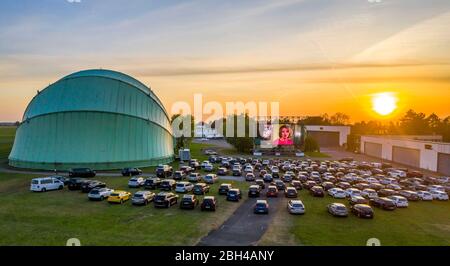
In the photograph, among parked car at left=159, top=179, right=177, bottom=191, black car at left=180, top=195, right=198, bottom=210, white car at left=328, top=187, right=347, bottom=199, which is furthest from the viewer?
parked car at left=159, top=179, right=177, bottom=191

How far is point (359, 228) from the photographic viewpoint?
27.2 m

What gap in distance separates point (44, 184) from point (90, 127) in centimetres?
2212

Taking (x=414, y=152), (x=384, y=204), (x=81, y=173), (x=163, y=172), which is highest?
(x=414, y=152)

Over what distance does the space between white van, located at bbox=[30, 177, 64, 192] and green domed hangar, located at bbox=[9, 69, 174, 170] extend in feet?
57.3

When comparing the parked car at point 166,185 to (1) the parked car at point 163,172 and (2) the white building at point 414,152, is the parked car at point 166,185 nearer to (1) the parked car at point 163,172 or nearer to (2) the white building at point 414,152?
(1) the parked car at point 163,172

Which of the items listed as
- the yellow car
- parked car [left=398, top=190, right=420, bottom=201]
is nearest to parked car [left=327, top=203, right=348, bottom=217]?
parked car [left=398, top=190, right=420, bottom=201]

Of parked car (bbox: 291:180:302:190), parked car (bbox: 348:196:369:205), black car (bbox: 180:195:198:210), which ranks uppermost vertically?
black car (bbox: 180:195:198:210)

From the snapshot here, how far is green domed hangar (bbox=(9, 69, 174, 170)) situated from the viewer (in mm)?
60125

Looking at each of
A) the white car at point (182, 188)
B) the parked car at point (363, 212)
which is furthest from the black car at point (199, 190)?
the parked car at point (363, 212)

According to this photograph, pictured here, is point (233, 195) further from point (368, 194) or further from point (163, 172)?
point (163, 172)

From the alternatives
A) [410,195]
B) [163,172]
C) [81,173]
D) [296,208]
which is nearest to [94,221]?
[296,208]

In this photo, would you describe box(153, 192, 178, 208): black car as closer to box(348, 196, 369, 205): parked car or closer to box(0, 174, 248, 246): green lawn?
box(0, 174, 248, 246): green lawn

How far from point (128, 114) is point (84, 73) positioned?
39.3 feet

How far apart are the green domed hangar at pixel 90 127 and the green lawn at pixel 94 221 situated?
21.6 meters
